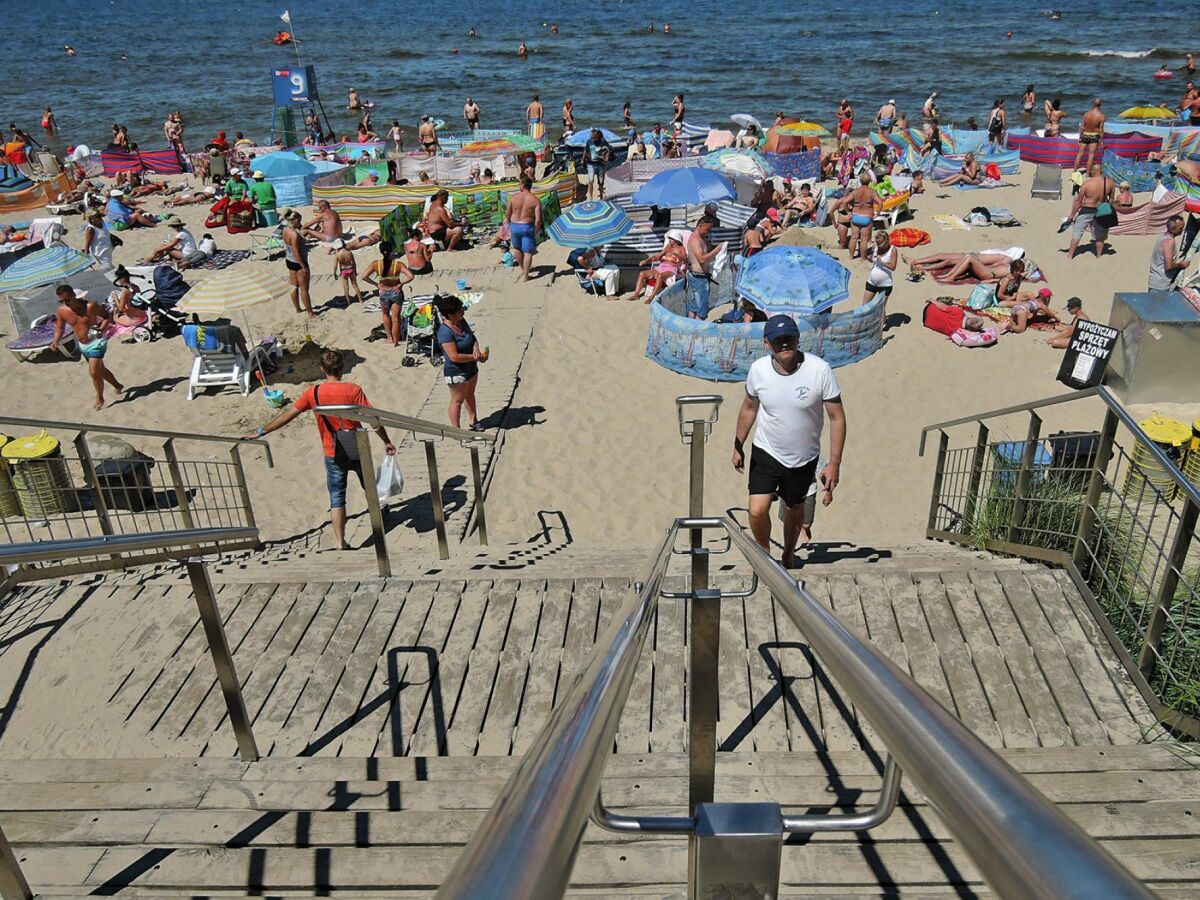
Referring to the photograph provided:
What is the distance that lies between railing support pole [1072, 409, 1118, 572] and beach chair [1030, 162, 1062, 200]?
50.7ft

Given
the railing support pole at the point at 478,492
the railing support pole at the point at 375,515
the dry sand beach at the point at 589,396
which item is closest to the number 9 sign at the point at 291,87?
the dry sand beach at the point at 589,396

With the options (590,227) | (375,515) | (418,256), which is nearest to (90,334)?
(418,256)

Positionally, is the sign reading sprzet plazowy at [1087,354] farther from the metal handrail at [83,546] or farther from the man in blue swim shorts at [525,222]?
the metal handrail at [83,546]

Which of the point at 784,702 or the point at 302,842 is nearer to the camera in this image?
the point at 302,842

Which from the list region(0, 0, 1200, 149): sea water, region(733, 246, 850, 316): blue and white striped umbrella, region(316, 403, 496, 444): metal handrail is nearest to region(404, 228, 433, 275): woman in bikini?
region(733, 246, 850, 316): blue and white striped umbrella

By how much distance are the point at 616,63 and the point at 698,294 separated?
38.7m

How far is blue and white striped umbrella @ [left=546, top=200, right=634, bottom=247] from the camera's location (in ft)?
44.5

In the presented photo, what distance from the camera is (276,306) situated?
538 inches

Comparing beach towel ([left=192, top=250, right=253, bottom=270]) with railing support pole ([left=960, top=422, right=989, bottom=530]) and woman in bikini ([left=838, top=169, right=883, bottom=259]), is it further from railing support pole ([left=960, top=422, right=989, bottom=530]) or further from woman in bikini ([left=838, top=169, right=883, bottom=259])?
railing support pole ([left=960, top=422, right=989, bottom=530])

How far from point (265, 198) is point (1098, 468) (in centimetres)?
1746

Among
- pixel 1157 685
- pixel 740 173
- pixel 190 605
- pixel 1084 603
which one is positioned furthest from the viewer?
pixel 740 173

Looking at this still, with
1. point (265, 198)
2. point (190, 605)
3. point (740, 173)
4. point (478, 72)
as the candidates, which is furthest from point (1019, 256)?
point (478, 72)

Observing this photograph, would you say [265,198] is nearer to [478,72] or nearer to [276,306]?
[276,306]

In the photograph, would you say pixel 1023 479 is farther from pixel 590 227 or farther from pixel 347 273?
pixel 347 273
